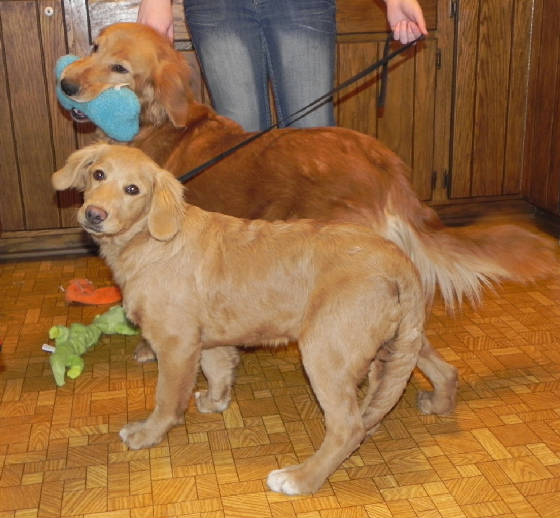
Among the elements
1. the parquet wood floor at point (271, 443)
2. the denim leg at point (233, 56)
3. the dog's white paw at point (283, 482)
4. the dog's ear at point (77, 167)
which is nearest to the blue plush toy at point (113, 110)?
the denim leg at point (233, 56)

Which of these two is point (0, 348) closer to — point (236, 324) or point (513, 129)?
point (236, 324)

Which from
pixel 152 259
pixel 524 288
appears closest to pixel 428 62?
pixel 524 288

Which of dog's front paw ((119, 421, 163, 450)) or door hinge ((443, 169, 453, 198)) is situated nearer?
dog's front paw ((119, 421, 163, 450))

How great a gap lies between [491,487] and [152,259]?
3.97ft

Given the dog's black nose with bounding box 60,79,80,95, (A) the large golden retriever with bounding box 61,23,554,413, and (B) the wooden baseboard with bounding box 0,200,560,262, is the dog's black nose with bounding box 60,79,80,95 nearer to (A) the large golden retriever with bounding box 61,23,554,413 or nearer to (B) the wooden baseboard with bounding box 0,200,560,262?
(A) the large golden retriever with bounding box 61,23,554,413

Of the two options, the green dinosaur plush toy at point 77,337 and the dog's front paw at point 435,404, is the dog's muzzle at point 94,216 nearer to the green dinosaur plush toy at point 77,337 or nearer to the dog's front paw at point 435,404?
the green dinosaur plush toy at point 77,337

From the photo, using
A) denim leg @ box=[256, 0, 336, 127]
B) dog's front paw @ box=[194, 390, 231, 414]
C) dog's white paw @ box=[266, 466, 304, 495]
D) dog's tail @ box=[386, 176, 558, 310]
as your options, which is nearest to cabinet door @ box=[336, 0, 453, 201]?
denim leg @ box=[256, 0, 336, 127]

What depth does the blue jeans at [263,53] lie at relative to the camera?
285 cm

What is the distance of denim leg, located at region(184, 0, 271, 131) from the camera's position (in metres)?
2.85

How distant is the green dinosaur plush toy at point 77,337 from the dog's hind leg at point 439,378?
132cm

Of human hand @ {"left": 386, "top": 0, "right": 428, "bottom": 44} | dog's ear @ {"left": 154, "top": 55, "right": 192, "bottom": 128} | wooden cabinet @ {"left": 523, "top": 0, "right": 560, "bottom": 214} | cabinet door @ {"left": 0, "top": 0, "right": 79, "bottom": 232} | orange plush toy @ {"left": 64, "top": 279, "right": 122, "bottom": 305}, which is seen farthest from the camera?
wooden cabinet @ {"left": 523, "top": 0, "right": 560, "bottom": 214}

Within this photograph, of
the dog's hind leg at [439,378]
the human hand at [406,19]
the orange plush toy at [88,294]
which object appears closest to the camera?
the dog's hind leg at [439,378]

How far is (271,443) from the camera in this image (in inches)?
95.3

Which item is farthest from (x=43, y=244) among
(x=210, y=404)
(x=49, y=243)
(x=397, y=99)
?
(x=397, y=99)
